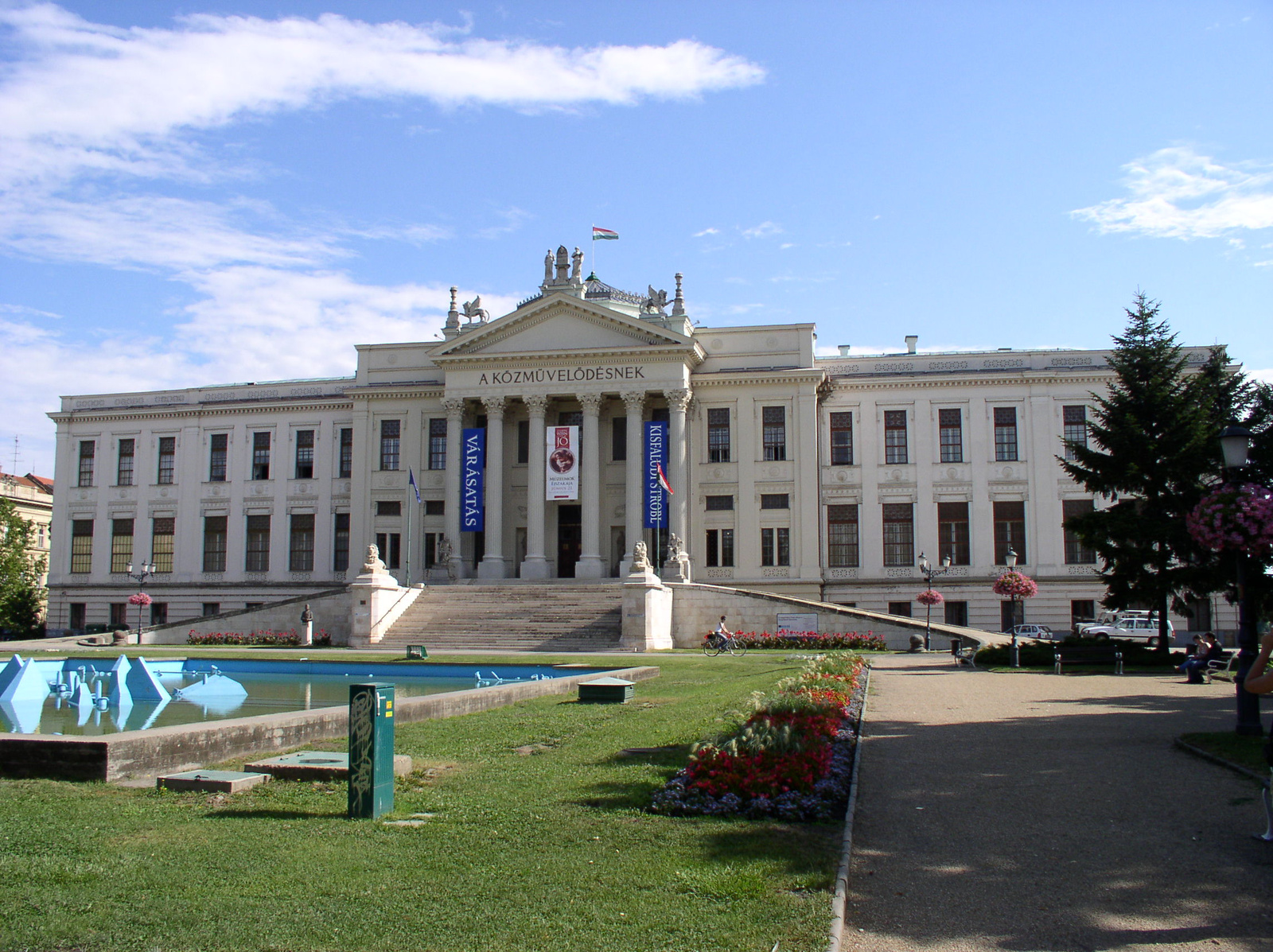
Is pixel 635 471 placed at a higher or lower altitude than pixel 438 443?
lower

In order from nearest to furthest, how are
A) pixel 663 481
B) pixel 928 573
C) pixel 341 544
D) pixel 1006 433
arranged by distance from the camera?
pixel 928 573, pixel 663 481, pixel 1006 433, pixel 341 544

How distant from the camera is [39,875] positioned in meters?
6.79

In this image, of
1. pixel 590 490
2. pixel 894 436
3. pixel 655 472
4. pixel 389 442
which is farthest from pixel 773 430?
pixel 389 442

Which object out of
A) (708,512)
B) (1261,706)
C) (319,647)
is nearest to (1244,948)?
(1261,706)

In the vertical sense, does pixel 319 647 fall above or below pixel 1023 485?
below

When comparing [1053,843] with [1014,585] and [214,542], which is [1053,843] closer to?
[1014,585]

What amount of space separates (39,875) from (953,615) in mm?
46260

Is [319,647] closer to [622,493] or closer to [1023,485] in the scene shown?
[622,493]

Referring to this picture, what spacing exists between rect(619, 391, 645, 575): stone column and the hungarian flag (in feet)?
3.75

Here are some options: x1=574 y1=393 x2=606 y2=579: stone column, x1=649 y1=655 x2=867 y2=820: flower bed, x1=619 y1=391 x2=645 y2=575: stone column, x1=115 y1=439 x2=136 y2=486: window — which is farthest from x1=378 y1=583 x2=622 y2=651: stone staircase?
x1=649 y1=655 x2=867 y2=820: flower bed

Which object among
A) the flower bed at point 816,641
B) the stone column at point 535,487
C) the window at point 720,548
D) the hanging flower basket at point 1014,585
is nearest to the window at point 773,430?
the window at point 720,548

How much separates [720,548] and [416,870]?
141 feet

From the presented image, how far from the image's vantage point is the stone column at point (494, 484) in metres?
48.5

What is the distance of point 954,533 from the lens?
49719 millimetres
